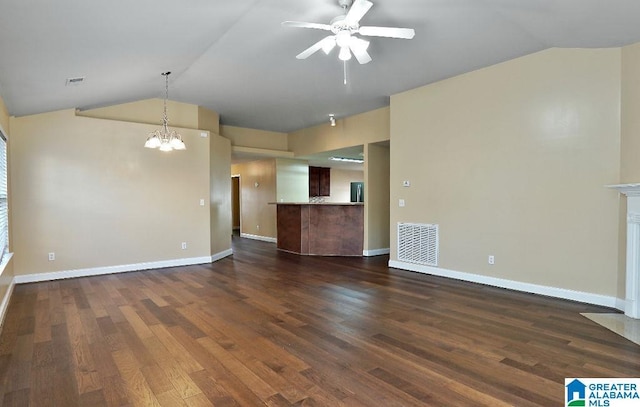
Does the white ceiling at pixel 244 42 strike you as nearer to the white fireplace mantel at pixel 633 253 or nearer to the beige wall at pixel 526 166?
the beige wall at pixel 526 166

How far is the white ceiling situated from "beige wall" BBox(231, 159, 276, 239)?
4.12 meters

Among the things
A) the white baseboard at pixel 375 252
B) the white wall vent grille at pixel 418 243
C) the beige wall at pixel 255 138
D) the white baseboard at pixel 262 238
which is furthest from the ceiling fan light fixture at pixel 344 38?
the white baseboard at pixel 262 238

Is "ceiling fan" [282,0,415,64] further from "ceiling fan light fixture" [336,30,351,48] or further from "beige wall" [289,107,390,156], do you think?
"beige wall" [289,107,390,156]

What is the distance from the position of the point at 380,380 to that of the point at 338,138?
5997 mm

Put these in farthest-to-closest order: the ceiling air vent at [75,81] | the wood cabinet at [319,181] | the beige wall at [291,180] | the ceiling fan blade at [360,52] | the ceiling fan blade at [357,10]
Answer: the wood cabinet at [319,181]
the beige wall at [291,180]
the ceiling air vent at [75,81]
the ceiling fan blade at [360,52]
the ceiling fan blade at [357,10]

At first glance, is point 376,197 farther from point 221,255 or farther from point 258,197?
point 258,197

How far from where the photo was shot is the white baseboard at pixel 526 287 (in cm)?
367

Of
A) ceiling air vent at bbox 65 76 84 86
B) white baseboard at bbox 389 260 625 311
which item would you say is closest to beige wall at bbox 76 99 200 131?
ceiling air vent at bbox 65 76 84 86

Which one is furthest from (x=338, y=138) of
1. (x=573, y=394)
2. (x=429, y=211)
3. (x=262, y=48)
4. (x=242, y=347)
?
(x=573, y=394)

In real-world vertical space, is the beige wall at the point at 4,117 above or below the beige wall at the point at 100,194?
above

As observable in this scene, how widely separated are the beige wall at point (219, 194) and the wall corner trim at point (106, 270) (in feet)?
1.50

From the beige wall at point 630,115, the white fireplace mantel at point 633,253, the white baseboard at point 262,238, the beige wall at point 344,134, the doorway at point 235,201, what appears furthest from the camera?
the doorway at point 235,201

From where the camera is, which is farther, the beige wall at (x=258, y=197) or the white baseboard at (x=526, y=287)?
the beige wall at (x=258, y=197)

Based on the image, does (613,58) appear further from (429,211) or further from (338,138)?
(338,138)
